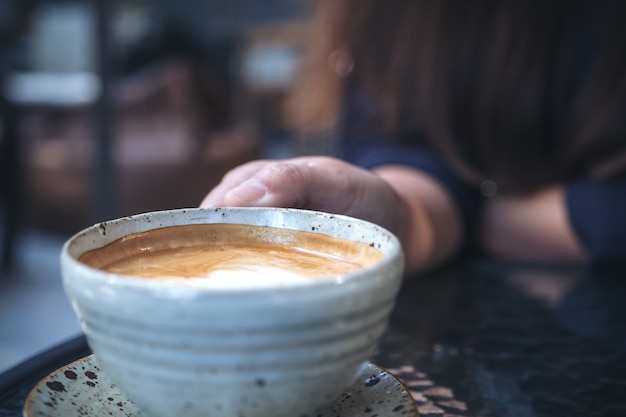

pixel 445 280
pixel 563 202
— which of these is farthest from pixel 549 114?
pixel 445 280

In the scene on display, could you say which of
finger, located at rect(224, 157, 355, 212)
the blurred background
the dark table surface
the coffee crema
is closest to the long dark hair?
the dark table surface

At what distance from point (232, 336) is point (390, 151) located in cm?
96

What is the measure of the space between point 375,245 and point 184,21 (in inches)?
229

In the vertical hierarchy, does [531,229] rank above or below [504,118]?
below

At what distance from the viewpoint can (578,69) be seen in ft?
4.21

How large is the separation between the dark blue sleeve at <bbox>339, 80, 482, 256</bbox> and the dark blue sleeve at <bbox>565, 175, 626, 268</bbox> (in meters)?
0.18

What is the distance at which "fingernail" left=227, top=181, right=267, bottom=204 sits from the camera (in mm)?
565

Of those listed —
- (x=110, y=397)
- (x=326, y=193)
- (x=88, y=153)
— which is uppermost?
(x=326, y=193)

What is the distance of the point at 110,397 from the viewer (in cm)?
48

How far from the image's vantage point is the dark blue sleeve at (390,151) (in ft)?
4.02

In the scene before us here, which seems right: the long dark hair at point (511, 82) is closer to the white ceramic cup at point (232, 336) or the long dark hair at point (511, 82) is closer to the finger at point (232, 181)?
the finger at point (232, 181)

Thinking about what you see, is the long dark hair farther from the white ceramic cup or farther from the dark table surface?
the white ceramic cup

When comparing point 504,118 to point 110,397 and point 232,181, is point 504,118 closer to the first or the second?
point 232,181

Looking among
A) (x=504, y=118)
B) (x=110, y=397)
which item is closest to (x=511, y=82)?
(x=504, y=118)
